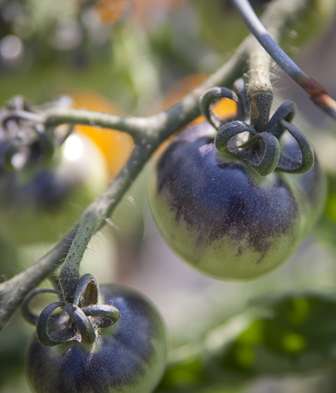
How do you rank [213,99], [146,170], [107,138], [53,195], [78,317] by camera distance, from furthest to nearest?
[107,138]
[146,170]
[53,195]
[213,99]
[78,317]

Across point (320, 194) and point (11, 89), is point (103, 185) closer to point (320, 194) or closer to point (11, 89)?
point (11, 89)

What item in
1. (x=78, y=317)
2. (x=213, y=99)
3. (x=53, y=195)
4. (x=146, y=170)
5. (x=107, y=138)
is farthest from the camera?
(x=107, y=138)

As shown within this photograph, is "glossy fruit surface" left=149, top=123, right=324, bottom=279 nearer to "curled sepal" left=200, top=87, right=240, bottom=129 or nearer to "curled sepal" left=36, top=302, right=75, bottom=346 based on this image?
"curled sepal" left=200, top=87, right=240, bottom=129

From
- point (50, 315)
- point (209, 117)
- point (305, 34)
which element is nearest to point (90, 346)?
point (50, 315)

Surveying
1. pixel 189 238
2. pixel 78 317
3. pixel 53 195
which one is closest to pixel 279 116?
pixel 189 238

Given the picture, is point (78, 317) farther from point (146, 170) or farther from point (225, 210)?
point (146, 170)

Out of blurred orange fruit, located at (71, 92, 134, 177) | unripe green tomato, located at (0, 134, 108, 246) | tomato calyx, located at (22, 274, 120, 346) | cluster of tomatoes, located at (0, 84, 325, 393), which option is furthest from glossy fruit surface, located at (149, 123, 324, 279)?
blurred orange fruit, located at (71, 92, 134, 177)

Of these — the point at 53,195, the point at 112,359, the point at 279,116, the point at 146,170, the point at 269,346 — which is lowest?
the point at 269,346

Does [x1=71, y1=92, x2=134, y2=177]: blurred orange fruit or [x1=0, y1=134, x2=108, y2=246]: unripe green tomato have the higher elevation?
[x1=0, y1=134, x2=108, y2=246]: unripe green tomato

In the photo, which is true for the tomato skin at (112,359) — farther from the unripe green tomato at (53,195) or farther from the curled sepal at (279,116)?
the unripe green tomato at (53,195)
